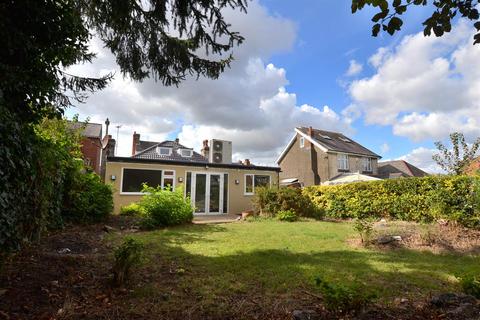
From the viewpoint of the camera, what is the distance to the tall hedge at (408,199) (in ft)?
32.5

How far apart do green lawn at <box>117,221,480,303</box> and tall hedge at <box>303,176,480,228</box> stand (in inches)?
162

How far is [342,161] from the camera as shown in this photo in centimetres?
3105

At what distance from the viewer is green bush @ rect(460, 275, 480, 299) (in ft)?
11.7

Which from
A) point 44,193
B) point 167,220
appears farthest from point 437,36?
point 167,220

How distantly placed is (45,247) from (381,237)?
24.7 feet

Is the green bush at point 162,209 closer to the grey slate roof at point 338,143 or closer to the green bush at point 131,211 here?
the green bush at point 131,211

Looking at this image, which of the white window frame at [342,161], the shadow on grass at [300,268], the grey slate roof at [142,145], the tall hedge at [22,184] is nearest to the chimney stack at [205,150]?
the grey slate roof at [142,145]

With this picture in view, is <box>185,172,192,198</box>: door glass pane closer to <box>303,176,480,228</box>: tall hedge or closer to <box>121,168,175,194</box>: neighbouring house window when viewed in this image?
<box>121,168,175,194</box>: neighbouring house window

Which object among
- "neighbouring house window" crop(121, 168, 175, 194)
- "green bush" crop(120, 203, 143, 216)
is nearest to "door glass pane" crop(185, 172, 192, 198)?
"neighbouring house window" crop(121, 168, 175, 194)

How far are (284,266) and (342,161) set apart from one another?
27612mm

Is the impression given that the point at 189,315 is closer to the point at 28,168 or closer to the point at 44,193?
the point at 28,168

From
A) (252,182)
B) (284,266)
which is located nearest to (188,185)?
(252,182)

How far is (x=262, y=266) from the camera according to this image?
5.20 meters

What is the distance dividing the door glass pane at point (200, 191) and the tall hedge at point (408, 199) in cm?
561
